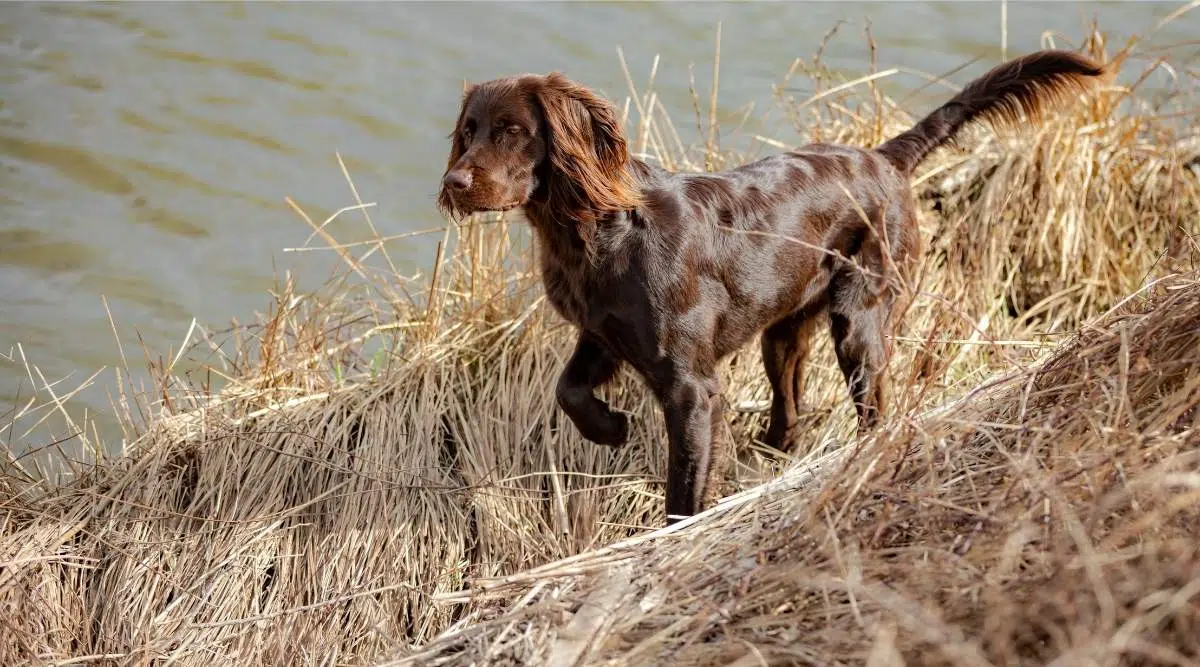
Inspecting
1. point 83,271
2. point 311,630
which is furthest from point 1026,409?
point 83,271

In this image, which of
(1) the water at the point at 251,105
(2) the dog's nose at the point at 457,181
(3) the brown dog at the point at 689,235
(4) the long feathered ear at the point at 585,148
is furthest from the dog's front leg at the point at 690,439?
(1) the water at the point at 251,105

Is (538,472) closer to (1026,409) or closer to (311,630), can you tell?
(311,630)

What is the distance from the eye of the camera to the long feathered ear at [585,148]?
10.7ft

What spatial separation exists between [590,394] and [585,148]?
704mm

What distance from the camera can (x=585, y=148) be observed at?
328 cm

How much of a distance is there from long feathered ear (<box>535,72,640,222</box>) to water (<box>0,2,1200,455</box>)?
3197 mm

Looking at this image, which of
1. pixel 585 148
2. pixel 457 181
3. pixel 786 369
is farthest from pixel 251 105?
pixel 457 181

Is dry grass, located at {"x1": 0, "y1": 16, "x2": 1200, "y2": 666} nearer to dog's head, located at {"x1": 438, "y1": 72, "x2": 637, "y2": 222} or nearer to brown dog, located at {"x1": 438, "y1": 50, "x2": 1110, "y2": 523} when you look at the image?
brown dog, located at {"x1": 438, "y1": 50, "x2": 1110, "y2": 523}

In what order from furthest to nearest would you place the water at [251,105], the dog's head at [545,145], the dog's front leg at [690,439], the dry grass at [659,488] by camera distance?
1. the water at [251,105]
2. the dog's front leg at [690,439]
3. the dog's head at [545,145]
4. the dry grass at [659,488]

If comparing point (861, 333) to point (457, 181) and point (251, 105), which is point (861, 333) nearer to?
point (457, 181)

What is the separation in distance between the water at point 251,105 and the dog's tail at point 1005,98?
95.0 inches

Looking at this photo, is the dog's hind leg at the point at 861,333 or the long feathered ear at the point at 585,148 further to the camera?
the dog's hind leg at the point at 861,333

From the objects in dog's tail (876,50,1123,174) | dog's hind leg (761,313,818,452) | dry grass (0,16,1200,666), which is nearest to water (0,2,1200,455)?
dry grass (0,16,1200,666)

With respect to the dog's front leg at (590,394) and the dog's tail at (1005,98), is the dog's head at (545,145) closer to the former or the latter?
the dog's front leg at (590,394)
